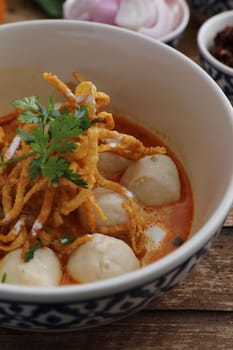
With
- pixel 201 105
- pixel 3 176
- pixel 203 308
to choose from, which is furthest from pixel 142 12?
pixel 203 308

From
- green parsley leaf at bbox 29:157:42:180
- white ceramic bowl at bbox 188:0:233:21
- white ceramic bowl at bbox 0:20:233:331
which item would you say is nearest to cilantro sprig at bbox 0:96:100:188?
green parsley leaf at bbox 29:157:42:180

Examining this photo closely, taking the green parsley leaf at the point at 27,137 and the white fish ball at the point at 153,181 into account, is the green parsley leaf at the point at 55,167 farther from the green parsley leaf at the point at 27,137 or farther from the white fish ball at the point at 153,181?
the white fish ball at the point at 153,181

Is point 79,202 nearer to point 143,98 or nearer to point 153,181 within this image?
point 153,181

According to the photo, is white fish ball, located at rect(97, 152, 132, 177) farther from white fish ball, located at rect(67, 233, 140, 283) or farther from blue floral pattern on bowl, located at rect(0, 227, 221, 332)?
blue floral pattern on bowl, located at rect(0, 227, 221, 332)

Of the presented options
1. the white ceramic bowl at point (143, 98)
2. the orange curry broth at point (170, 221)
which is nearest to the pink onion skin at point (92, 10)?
the white ceramic bowl at point (143, 98)

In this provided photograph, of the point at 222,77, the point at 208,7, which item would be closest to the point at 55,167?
the point at 222,77

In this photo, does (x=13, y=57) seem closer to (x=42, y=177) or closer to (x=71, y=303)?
(x=42, y=177)
